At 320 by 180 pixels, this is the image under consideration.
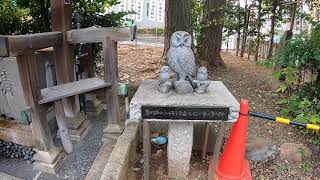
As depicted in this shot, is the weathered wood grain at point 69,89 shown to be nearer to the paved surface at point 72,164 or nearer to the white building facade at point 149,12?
the paved surface at point 72,164

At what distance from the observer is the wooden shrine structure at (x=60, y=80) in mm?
3426

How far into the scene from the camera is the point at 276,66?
6.20 meters

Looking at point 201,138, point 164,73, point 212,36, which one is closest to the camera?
point 164,73

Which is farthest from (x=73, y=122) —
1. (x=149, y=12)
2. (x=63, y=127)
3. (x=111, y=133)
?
(x=149, y=12)

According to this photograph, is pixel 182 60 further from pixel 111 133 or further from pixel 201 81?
pixel 111 133

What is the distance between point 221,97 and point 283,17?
835 cm

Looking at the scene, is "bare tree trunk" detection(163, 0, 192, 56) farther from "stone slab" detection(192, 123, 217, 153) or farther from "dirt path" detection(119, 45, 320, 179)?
"stone slab" detection(192, 123, 217, 153)

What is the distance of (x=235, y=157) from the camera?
3518 mm

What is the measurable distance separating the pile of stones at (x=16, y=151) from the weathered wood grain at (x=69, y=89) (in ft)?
3.45

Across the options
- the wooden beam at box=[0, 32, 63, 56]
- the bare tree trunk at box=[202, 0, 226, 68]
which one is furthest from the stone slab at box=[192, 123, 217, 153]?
the bare tree trunk at box=[202, 0, 226, 68]

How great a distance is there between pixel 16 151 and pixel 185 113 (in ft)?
9.38

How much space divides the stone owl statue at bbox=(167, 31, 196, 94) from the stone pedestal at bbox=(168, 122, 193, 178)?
45cm

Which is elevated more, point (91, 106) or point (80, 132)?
point (91, 106)

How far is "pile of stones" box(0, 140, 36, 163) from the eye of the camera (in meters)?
4.30
